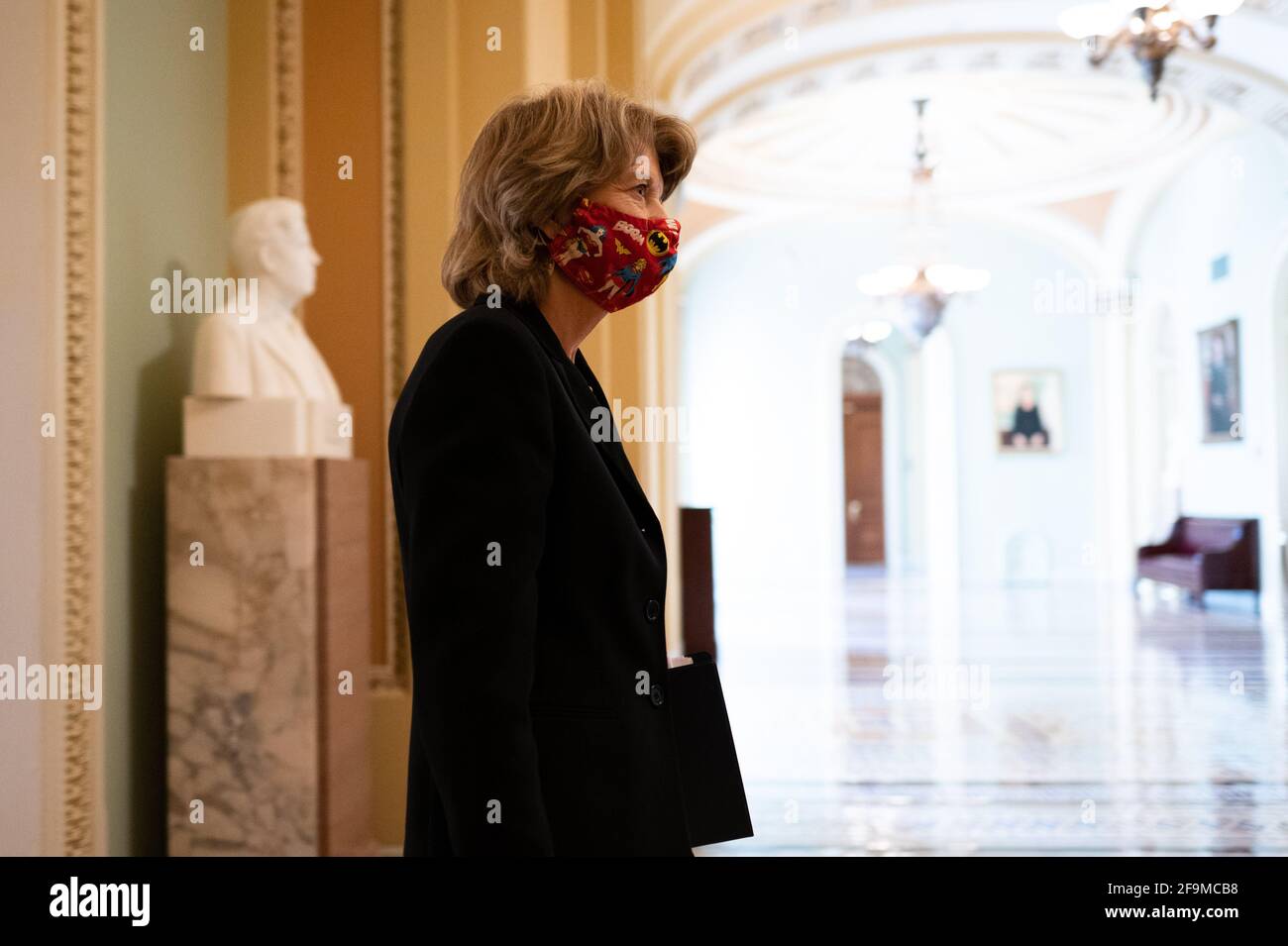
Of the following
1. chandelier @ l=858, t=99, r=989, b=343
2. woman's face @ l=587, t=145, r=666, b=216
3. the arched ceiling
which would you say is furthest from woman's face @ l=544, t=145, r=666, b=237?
chandelier @ l=858, t=99, r=989, b=343

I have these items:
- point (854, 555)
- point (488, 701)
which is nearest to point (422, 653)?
point (488, 701)

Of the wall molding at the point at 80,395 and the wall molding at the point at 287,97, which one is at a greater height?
the wall molding at the point at 287,97

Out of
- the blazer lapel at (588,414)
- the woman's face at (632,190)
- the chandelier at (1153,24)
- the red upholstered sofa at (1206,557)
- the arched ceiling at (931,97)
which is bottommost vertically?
the red upholstered sofa at (1206,557)

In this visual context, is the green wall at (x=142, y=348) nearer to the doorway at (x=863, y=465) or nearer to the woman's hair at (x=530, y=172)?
the woman's hair at (x=530, y=172)

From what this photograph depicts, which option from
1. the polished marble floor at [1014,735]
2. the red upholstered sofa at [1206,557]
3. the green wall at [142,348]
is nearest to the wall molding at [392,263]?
the green wall at [142,348]

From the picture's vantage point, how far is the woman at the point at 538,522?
1.31 meters

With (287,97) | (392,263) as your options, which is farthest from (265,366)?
(287,97)

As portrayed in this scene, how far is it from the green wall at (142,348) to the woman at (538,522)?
2501mm

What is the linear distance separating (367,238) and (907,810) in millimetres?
3242

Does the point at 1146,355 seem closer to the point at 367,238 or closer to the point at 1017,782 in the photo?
the point at 1017,782

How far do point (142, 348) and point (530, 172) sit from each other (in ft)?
9.03

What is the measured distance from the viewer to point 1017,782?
206 inches

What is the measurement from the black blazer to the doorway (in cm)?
1939
